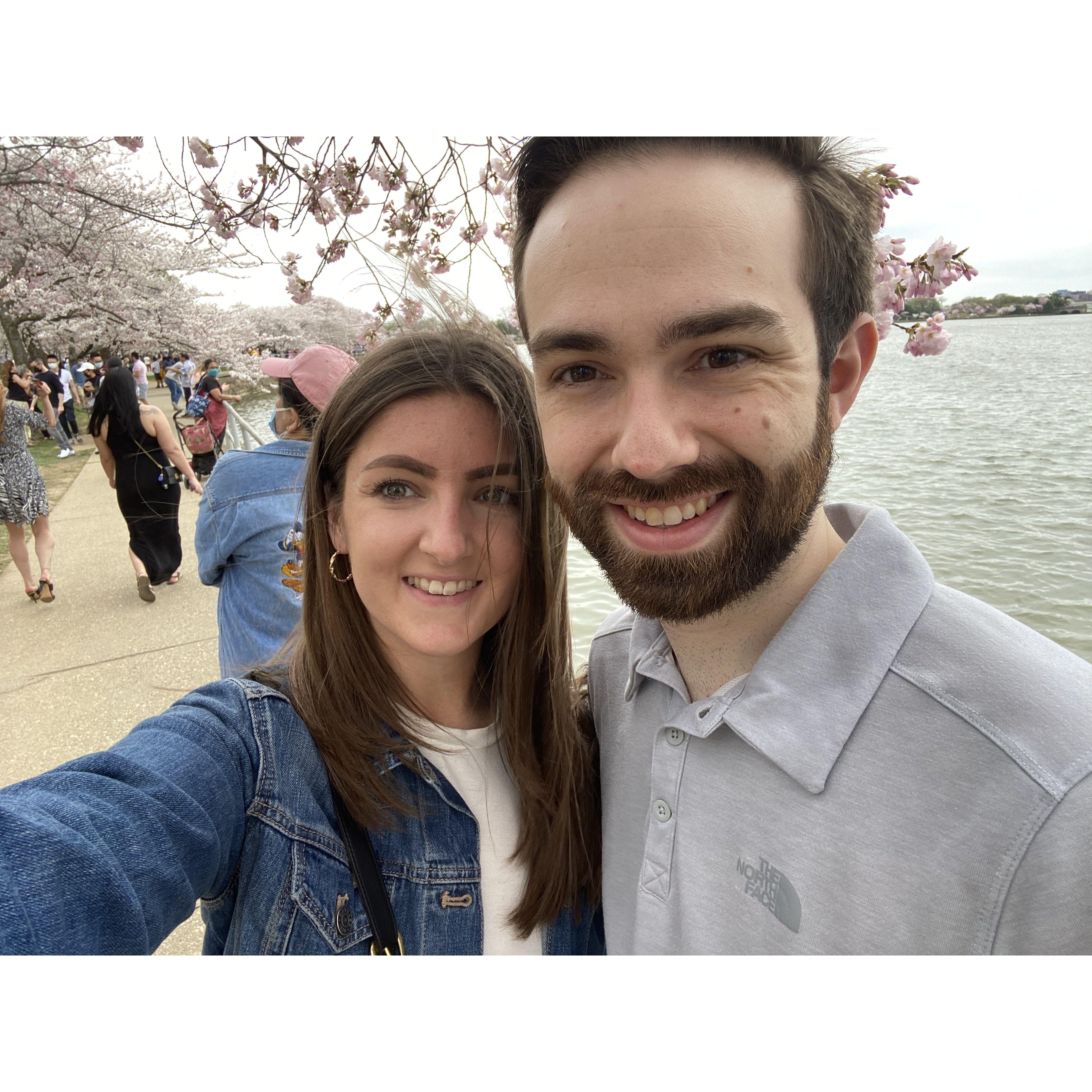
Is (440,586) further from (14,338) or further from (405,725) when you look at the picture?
(14,338)

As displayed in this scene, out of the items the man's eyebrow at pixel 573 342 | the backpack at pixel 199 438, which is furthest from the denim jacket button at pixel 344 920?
the backpack at pixel 199 438

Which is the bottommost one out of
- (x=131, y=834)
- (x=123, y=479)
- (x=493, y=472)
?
(x=123, y=479)

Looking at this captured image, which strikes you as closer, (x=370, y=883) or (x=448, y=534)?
(x=370, y=883)

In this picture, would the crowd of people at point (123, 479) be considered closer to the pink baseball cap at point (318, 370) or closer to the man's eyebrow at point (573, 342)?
the pink baseball cap at point (318, 370)

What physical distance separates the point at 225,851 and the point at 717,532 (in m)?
0.92

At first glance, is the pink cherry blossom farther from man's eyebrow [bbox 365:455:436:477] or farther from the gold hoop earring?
the gold hoop earring

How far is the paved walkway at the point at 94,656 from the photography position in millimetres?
4086

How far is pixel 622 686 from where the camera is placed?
59.9 inches

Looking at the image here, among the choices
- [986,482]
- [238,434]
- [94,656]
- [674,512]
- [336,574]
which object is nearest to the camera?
[674,512]

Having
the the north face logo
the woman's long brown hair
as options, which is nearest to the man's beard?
the woman's long brown hair

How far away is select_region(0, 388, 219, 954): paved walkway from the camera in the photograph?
4.09 m

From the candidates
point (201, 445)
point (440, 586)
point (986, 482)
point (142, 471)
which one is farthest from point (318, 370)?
point (986, 482)

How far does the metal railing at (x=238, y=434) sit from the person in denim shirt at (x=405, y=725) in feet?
20.5
